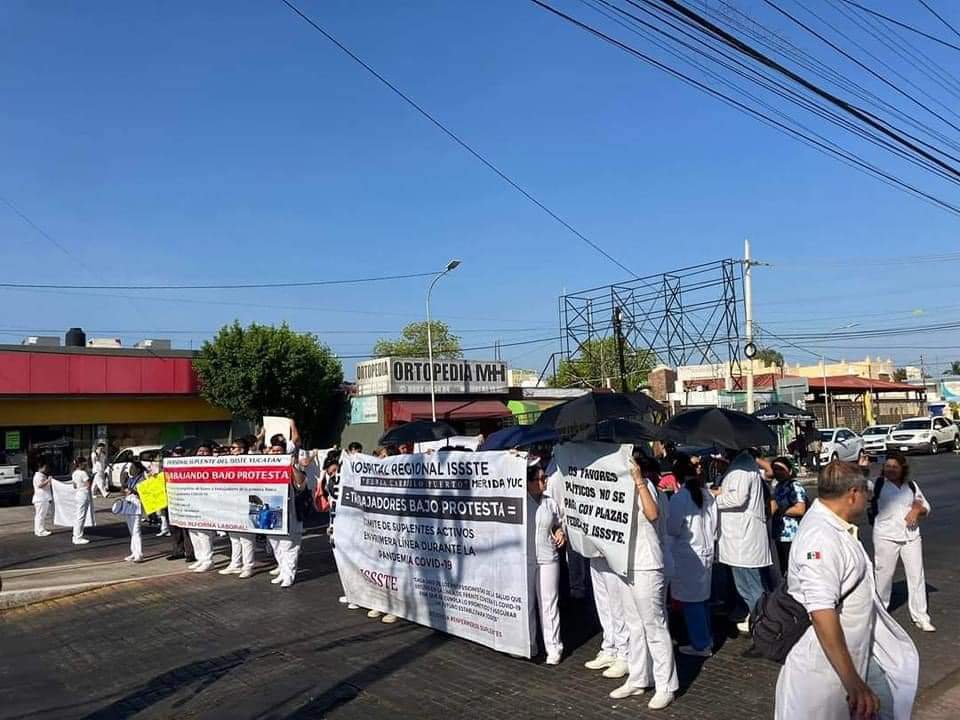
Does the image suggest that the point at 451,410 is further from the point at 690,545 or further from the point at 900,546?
the point at 690,545

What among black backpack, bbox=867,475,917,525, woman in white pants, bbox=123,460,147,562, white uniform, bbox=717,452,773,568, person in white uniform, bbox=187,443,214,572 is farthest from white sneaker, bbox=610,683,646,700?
woman in white pants, bbox=123,460,147,562

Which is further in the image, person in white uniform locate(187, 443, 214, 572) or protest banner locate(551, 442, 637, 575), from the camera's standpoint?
person in white uniform locate(187, 443, 214, 572)

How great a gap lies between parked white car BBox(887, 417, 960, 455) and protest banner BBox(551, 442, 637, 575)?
105 feet

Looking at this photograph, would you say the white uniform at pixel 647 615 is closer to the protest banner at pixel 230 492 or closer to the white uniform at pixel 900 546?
the white uniform at pixel 900 546

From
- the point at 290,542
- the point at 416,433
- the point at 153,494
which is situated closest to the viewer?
the point at 290,542

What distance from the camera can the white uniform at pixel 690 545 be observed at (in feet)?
21.4

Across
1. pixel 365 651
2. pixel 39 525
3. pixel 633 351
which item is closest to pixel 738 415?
pixel 365 651

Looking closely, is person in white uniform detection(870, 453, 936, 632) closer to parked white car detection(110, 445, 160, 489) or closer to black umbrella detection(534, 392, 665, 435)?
black umbrella detection(534, 392, 665, 435)

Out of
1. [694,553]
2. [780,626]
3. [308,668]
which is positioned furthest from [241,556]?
[780,626]

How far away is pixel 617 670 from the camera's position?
6.23 m

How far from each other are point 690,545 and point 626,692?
1.33 metres

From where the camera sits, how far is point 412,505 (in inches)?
309

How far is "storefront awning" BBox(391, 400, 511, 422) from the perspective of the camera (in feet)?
119

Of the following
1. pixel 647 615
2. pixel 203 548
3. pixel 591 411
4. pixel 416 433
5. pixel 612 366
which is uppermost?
pixel 612 366
